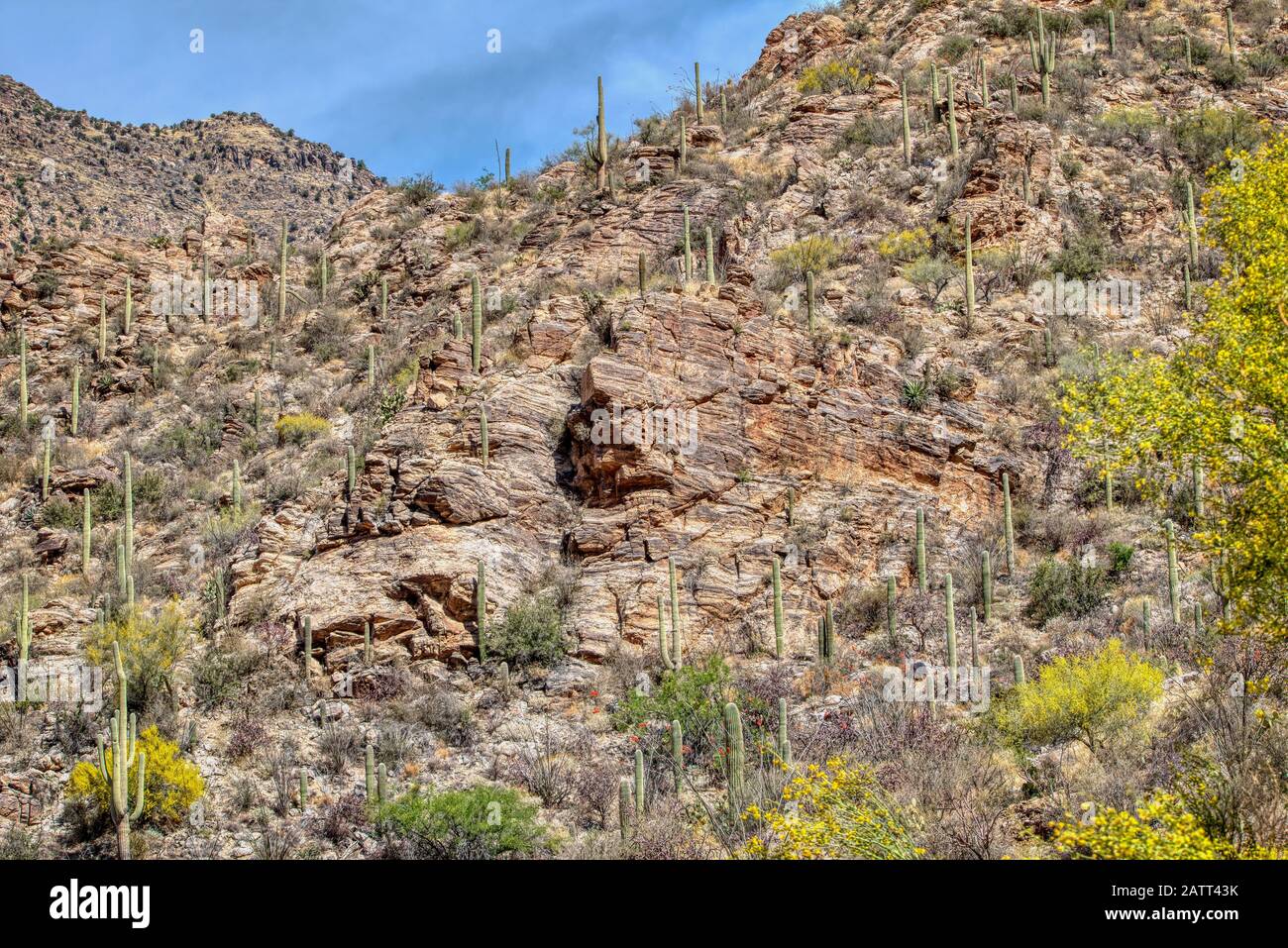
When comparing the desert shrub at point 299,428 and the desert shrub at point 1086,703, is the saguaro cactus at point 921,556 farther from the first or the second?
the desert shrub at point 299,428

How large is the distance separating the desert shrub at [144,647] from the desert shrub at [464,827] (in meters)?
5.98

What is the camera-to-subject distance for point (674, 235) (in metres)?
27.7

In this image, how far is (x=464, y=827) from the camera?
1202cm

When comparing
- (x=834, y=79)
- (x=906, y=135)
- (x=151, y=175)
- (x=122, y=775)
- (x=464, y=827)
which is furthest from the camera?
(x=151, y=175)

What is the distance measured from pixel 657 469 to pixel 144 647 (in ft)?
30.7

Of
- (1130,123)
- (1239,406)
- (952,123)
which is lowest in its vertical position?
(1239,406)

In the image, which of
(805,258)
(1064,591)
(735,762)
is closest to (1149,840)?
(735,762)

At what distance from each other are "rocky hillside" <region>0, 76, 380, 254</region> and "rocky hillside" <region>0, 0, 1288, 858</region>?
1632 centimetres

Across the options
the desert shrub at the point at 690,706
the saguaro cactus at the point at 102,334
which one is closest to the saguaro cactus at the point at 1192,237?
the desert shrub at the point at 690,706

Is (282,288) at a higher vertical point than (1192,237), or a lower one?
higher

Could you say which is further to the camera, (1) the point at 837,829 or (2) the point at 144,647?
(2) the point at 144,647

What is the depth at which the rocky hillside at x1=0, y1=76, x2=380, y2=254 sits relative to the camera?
46.6 meters

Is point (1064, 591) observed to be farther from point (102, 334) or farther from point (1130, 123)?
point (102, 334)
